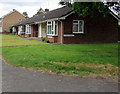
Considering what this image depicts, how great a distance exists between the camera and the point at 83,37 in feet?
75.9

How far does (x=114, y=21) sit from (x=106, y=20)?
1.25 m

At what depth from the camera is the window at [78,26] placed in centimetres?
2286

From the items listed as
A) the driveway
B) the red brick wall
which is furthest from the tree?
the red brick wall

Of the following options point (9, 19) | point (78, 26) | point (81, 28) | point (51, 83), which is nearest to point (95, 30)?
point (81, 28)

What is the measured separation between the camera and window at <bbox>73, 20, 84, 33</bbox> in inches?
900

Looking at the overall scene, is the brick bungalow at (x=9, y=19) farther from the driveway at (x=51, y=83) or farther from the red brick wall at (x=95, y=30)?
the driveway at (x=51, y=83)

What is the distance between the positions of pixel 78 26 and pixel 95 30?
2.39 meters

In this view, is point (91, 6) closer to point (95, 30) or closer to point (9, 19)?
point (95, 30)

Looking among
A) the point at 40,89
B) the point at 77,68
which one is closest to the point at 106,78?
the point at 77,68

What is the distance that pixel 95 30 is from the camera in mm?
23797

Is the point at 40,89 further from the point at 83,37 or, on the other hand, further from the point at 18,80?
the point at 83,37

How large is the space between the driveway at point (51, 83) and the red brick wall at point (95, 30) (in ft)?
49.8

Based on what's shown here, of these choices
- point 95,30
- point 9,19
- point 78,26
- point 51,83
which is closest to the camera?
point 51,83

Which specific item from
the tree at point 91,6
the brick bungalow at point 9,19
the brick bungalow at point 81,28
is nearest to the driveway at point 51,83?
the tree at point 91,6
